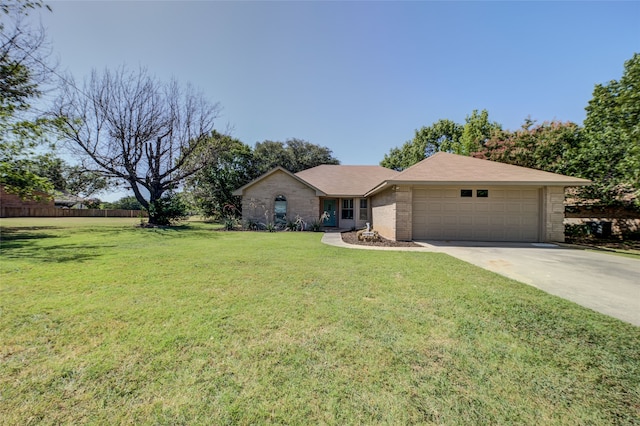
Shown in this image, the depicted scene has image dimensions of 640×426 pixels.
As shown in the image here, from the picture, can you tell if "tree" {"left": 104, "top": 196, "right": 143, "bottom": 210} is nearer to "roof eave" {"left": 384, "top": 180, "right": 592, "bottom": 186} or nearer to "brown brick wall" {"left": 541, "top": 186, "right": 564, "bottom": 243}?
"roof eave" {"left": 384, "top": 180, "right": 592, "bottom": 186}

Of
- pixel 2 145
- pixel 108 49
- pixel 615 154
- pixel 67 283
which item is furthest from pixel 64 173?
pixel 615 154

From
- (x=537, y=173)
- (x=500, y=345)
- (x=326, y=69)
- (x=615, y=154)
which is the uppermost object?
(x=326, y=69)

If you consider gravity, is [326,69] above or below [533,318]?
above

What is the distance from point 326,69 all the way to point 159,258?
12782 millimetres

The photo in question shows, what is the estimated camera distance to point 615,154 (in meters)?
12.9

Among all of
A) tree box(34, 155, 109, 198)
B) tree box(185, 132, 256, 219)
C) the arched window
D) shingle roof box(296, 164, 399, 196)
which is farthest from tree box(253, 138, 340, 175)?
tree box(34, 155, 109, 198)

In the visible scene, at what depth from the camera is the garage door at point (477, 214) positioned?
38.5 ft

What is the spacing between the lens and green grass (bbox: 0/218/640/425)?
2.04m

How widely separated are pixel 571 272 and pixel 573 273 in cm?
10

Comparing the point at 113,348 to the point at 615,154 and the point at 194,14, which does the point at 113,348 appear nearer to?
the point at 194,14

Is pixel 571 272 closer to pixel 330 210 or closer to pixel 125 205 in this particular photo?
pixel 330 210

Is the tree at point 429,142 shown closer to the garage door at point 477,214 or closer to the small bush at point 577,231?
the small bush at point 577,231

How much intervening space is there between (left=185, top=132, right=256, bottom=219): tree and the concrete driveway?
22.0m

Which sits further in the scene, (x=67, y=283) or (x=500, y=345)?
(x=67, y=283)
